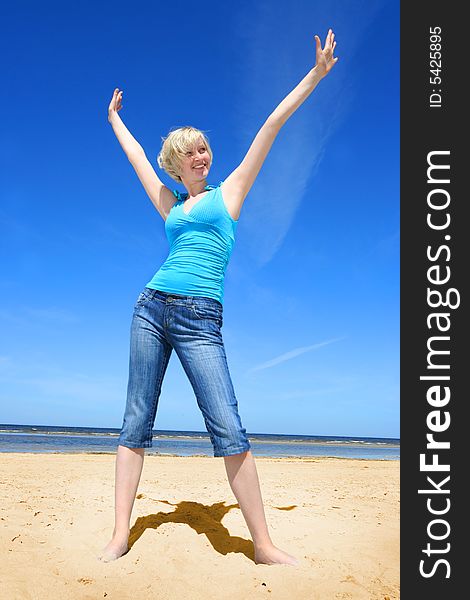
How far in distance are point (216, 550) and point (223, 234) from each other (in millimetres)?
1846

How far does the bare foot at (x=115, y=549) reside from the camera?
Result: 295 cm

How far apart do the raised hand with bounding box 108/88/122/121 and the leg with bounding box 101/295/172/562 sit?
1378 mm

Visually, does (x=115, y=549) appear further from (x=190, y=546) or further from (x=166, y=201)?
(x=166, y=201)

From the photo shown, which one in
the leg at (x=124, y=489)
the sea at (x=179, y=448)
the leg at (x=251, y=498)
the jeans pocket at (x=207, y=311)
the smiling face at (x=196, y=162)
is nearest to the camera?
the leg at (x=251, y=498)

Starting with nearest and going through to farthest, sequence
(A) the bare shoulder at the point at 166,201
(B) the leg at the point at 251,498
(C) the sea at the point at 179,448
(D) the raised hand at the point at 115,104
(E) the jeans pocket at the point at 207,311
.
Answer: (B) the leg at the point at 251,498
(E) the jeans pocket at the point at 207,311
(A) the bare shoulder at the point at 166,201
(D) the raised hand at the point at 115,104
(C) the sea at the point at 179,448

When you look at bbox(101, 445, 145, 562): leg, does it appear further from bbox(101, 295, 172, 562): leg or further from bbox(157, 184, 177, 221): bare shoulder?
bbox(157, 184, 177, 221): bare shoulder

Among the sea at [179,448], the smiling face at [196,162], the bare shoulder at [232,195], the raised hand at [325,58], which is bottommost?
the sea at [179,448]

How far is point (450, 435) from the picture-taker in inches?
99.6

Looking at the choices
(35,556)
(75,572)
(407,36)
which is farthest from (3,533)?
(407,36)

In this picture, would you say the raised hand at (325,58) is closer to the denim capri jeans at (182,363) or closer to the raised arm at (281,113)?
the raised arm at (281,113)

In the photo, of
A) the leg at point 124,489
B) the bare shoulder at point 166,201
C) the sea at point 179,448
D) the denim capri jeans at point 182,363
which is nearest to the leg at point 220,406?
the denim capri jeans at point 182,363

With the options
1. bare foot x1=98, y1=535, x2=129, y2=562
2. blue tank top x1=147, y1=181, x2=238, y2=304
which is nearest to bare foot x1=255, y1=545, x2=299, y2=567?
bare foot x1=98, y1=535, x2=129, y2=562

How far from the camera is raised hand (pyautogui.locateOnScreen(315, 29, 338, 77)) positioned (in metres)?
2.92

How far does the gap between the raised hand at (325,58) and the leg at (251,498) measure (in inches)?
82.4
